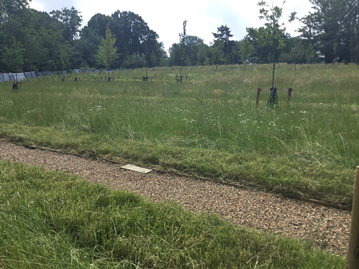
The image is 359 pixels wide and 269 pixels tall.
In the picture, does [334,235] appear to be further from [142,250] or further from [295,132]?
[295,132]

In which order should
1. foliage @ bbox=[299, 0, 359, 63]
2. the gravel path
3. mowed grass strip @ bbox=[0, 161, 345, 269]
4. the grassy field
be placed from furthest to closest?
foliage @ bbox=[299, 0, 359, 63]
the grassy field
the gravel path
mowed grass strip @ bbox=[0, 161, 345, 269]

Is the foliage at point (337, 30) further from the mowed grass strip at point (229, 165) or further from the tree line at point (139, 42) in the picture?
the mowed grass strip at point (229, 165)

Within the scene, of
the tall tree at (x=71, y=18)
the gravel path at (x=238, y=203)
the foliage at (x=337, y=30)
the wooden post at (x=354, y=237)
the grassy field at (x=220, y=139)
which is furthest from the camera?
the tall tree at (x=71, y=18)

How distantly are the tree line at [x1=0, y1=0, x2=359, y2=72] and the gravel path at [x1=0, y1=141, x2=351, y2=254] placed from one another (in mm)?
9479

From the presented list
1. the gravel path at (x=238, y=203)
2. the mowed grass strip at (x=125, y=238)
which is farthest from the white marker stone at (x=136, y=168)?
the mowed grass strip at (x=125, y=238)

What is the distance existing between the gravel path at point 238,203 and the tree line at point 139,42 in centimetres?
948

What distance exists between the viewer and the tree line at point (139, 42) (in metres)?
31.0

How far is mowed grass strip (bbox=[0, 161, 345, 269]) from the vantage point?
2152 millimetres

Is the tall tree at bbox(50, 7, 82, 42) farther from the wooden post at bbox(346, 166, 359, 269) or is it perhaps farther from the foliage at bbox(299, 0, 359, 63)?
the wooden post at bbox(346, 166, 359, 269)

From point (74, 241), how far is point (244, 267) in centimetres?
153

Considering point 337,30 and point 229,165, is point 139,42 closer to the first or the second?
point 337,30

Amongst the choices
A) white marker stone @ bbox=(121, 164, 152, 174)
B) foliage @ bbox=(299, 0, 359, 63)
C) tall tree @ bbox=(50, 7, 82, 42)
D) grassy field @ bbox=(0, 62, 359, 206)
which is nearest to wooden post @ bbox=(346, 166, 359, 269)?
grassy field @ bbox=(0, 62, 359, 206)

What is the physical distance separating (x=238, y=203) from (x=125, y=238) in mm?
1539

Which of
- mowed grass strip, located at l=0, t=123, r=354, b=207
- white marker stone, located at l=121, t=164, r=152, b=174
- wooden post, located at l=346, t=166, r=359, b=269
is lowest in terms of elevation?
white marker stone, located at l=121, t=164, r=152, b=174
